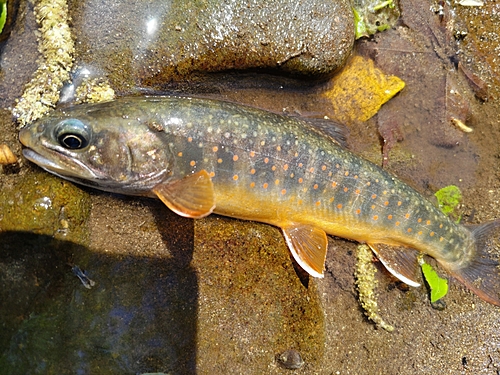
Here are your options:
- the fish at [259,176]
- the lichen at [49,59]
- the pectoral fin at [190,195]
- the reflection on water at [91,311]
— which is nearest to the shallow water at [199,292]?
A: the reflection on water at [91,311]

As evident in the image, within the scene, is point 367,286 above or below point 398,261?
below

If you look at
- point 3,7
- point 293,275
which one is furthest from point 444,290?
point 3,7

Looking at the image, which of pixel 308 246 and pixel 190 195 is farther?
pixel 308 246

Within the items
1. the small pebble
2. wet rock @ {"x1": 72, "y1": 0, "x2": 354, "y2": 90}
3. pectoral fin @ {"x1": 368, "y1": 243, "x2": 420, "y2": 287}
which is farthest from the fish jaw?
pectoral fin @ {"x1": 368, "y1": 243, "x2": 420, "y2": 287}

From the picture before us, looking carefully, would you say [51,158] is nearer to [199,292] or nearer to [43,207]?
[43,207]

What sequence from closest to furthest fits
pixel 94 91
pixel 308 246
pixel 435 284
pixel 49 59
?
pixel 49 59 → pixel 94 91 → pixel 308 246 → pixel 435 284

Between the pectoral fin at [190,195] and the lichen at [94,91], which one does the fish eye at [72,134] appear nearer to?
the lichen at [94,91]

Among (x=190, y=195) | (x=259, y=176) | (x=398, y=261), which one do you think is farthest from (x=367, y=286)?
(x=190, y=195)

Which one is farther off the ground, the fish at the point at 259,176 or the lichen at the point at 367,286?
the fish at the point at 259,176
